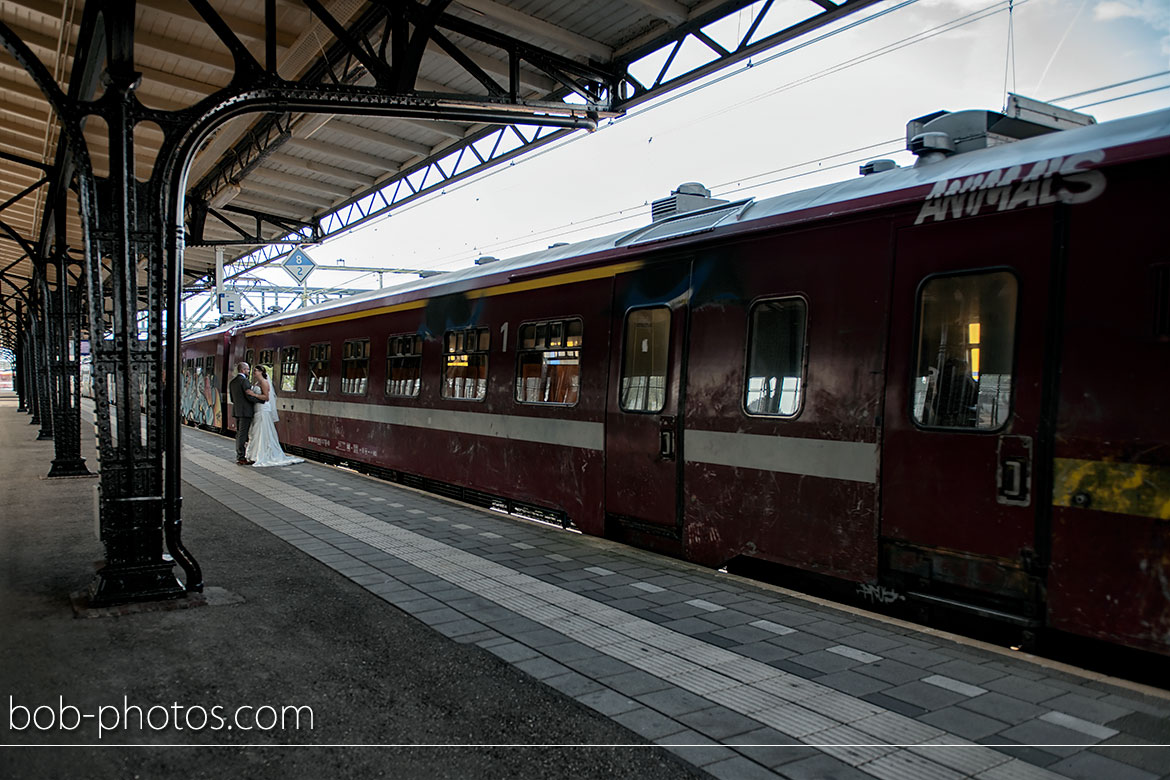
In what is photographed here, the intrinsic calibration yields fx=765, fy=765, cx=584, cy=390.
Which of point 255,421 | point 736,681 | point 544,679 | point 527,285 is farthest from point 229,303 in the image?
point 736,681

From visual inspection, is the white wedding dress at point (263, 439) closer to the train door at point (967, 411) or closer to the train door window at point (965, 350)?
the train door at point (967, 411)

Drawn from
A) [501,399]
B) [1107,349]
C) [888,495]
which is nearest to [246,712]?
[888,495]

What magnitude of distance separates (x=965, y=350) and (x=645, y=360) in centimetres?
287

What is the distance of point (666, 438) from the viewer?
650cm

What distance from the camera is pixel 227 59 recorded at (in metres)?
8.36

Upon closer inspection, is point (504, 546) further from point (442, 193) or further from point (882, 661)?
point (442, 193)

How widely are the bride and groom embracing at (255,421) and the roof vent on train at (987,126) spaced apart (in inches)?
447

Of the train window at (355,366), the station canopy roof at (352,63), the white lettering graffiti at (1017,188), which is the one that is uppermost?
the station canopy roof at (352,63)

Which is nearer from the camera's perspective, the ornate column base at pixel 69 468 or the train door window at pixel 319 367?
the ornate column base at pixel 69 468

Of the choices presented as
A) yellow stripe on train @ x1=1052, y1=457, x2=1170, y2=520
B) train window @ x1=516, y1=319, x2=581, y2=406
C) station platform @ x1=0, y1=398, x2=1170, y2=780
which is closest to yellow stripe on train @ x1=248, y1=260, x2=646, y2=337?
train window @ x1=516, y1=319, x2=581, y2=406

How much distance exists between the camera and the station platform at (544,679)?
3227 millimetres

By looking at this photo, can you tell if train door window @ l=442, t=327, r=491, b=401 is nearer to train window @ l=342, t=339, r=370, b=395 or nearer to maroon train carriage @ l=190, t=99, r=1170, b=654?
maroon train carriage @ l=190, t=99, r=1170, b=654

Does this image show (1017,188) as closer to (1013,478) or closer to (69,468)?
(1013,478)

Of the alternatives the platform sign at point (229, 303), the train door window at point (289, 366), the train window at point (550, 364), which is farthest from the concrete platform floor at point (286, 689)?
the platform sign at point (229, 303)
